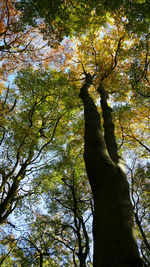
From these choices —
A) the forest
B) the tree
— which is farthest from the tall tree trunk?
the tree

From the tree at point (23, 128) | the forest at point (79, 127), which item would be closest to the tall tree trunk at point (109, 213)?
the forest at point (79, 127)

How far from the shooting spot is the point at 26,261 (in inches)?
425

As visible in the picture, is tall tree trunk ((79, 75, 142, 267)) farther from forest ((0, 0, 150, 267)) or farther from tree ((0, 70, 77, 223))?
tree ((0, 70, 77, 223))

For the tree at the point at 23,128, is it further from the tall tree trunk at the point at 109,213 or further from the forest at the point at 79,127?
the tall tree trunk at the point at 109,213

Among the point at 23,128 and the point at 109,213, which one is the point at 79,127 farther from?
the point at 109,213

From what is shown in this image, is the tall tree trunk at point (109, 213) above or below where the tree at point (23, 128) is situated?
below

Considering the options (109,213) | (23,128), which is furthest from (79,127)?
(109,213)

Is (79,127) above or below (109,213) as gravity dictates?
above

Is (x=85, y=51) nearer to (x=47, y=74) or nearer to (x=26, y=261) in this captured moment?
(x=47, y=74)

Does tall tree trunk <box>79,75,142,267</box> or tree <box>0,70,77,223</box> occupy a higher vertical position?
tree <box>0,70,77,223</box>

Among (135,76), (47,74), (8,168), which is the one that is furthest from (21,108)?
(135,76)

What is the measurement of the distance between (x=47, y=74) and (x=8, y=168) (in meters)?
6.88

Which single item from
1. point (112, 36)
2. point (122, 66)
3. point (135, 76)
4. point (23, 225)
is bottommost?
point (23, 225)

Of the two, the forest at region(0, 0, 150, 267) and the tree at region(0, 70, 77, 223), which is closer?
the forest at region(0, 0, 150, 267)
